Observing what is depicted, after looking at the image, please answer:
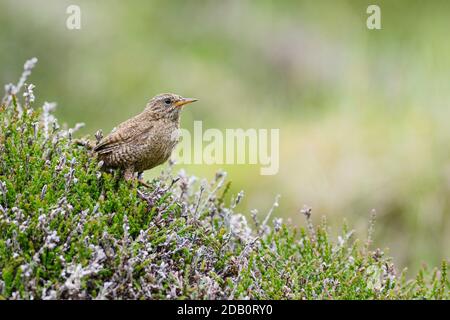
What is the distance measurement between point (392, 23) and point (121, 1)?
11.9 ft

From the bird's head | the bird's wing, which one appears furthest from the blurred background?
the bird's wing

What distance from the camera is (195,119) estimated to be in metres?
9.59

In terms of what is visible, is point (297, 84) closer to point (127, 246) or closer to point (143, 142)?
point (143, 142)

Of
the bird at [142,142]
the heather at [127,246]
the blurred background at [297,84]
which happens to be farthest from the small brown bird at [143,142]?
the blurred background at [297,84]

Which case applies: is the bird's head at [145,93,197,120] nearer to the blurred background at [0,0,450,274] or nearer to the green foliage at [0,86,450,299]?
the green foliage at [0,86,450,299]

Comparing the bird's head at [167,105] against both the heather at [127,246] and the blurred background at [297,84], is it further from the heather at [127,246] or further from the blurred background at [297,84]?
the blurred background at [297,84]

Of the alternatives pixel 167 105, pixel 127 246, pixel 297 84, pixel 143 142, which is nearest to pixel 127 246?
pixel 127 246

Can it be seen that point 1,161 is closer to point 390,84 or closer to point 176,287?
point 176,287

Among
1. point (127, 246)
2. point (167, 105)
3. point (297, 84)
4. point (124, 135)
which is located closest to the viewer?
point (127, 246)

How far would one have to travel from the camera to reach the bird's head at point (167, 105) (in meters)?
4.81

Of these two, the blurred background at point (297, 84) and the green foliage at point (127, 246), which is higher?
the blurred background at point (297, 84)

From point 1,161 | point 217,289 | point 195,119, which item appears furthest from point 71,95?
point 217,289

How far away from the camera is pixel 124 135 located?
4.51 meters

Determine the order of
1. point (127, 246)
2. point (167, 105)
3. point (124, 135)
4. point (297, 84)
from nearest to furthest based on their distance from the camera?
point (127, 246)
point (124, 135)
point (167, 105)
point (297, 84)
